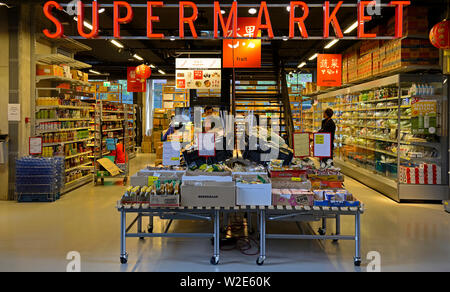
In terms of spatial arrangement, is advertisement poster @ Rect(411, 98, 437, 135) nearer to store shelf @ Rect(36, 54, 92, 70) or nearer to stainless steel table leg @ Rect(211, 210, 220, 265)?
stainless steel table leg @ Rect(211, 210, 220, 265)

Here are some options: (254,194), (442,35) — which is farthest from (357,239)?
(442,35)

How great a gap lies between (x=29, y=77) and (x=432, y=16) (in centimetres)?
786

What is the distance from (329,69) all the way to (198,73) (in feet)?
11.7

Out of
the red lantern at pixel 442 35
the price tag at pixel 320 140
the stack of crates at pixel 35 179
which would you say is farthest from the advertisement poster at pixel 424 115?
the stack of crates at pixel 35 179

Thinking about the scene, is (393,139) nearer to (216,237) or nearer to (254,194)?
(254,194)

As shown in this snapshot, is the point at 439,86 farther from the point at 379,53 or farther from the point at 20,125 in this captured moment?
the point at 20,125

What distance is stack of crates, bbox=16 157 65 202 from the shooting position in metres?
8.09

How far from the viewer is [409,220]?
267 inches

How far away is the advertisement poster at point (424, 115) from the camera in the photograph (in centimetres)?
796

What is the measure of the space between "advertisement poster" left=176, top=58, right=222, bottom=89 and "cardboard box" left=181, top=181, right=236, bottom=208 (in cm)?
695

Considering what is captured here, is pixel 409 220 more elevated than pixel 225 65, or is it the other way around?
pixel 225 65

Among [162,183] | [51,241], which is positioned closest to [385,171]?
[162,183]

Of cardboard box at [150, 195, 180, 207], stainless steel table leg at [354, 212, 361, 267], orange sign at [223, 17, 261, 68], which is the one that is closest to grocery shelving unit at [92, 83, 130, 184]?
orange sign at [223, 17, 261, 68]
